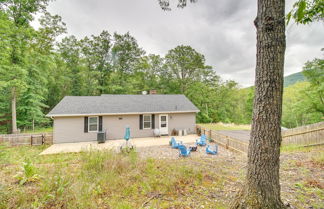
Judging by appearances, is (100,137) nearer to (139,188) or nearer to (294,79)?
(139,188)

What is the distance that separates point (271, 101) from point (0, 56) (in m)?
13.7

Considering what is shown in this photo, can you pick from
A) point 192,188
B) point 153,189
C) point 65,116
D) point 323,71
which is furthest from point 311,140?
point 65,116

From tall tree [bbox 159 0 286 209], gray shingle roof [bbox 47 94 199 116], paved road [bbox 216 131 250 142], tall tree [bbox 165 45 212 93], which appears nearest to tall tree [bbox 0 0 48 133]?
gray shingle roof [bbox 47 94 199 116]

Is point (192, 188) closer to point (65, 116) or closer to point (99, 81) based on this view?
point (65, 116)

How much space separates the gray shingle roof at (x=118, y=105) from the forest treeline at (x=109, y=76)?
5853 millimetres

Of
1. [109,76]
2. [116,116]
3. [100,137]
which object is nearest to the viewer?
[100,137]

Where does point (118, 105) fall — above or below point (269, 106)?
above

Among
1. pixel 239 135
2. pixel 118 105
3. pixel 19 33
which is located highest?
pixel 19 33

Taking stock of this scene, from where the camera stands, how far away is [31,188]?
2912 millimetres

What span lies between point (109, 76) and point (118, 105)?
11.5 meters

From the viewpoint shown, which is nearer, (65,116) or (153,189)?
(153,189)

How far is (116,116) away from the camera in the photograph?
11250mm

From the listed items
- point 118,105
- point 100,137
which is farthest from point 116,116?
point 100,137

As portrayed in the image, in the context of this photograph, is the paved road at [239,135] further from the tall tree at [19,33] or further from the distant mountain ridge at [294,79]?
the tall tree at [19,33]
